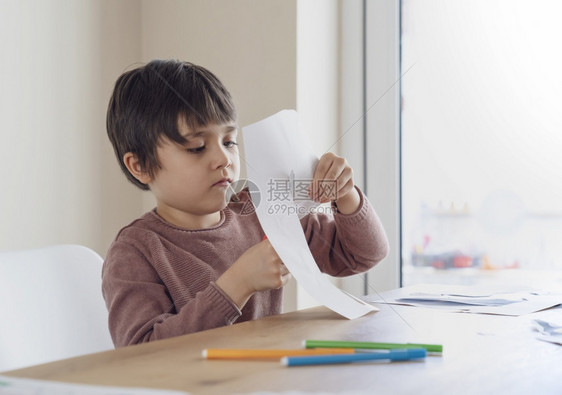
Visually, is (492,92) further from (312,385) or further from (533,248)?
(312,385)

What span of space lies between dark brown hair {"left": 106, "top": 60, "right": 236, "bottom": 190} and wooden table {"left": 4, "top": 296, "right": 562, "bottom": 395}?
0.33 meters

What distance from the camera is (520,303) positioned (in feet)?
2.92

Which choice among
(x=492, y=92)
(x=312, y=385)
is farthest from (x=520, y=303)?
(x=492, y=92)

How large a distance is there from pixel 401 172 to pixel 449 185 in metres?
0.12

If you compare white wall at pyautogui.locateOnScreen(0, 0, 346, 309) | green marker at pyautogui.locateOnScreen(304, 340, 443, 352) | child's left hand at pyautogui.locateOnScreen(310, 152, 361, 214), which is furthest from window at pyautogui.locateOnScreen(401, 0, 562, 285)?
green marker at pyautogui.locateOnScreen(304, 340, 443, 352)

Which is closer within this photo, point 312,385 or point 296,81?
point 312,385

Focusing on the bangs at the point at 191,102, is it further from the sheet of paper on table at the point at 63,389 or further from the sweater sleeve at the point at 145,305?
the sheet of paper on table at the point at 63,389

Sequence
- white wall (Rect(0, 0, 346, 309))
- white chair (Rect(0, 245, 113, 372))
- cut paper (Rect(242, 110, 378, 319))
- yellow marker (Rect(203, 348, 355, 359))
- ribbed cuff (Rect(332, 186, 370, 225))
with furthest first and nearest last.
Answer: white wall (Rect(0, 0, 346, 309)), ribbed cuff (Rect(332, 186, 370, 225)), white chair (Rect(0, 245, 113, 372)), cut paper (Rect(242, 110, 378, 319)), yellow marker (Rect(203, 348, 355, 359))

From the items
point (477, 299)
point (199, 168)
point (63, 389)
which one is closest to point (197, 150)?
point (199, 168)

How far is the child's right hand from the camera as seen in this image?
0.74m

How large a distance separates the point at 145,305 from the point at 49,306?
0.57 ft

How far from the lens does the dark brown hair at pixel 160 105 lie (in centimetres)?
91

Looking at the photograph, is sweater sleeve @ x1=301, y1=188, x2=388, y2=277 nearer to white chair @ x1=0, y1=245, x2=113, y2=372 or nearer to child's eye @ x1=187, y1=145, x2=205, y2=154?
child's eye @ x1=187, y1=145, x2=205, y2=154

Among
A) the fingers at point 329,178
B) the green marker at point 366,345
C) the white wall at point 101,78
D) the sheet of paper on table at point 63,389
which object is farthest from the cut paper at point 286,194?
the white wall at point 101,78
